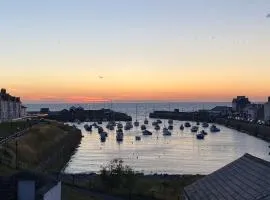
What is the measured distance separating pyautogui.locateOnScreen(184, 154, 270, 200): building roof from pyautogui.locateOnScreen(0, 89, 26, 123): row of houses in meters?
80.3

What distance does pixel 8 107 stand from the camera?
367 ft

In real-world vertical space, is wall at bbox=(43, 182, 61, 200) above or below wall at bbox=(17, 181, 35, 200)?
below

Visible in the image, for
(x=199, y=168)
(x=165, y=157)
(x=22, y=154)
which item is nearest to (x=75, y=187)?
(x=22, y=154)

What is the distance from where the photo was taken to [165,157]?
72.9 m

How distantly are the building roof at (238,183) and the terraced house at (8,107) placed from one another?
80.3 metres

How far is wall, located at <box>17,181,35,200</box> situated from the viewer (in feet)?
61.5

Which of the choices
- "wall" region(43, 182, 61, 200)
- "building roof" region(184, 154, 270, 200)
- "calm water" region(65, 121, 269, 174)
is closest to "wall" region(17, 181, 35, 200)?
"wall" region(43, 182, 61, 200)

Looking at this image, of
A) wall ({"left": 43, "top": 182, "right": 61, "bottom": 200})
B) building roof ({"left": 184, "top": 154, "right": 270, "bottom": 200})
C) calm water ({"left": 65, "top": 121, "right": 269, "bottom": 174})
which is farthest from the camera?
calm water ({"left": 65, "top": 121, "right": 269, "bottom": 174})

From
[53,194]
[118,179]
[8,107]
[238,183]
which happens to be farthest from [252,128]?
[53,194]

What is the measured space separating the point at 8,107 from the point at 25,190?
95391 mm

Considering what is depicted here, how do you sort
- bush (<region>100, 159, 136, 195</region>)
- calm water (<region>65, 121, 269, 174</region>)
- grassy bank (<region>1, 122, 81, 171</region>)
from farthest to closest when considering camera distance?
calm water (<region>65, 121, 269, 174</region>) → grassy bank (<region>1, 122, 81, 171</region>) → bush (<region>100, 159, 136, 195</region>)

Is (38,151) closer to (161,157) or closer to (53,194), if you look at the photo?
(161,157)

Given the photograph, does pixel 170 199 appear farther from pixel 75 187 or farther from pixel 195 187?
pixel 195 187

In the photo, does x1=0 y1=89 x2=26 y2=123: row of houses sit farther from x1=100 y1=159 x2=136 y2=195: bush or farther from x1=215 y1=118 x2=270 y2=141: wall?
x1=100 y1=159 x2=136 y2=195: bush
